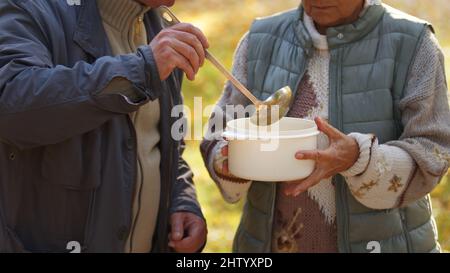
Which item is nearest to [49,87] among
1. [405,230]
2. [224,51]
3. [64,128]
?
[64,128]

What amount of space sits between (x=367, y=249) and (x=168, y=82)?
2.52ft

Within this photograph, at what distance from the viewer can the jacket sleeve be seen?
149 cm

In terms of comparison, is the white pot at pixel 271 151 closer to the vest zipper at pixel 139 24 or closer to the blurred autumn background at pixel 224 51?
the vest zipper at pixel 139 24

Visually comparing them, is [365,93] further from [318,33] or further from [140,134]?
[140,134]

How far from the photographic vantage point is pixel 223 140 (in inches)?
75.7

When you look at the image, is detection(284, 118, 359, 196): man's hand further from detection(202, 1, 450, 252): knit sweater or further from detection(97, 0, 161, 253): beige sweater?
detection(97, 0, 161, 253): beige sweater

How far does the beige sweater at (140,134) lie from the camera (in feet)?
5.87

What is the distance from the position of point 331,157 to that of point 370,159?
0.39ft

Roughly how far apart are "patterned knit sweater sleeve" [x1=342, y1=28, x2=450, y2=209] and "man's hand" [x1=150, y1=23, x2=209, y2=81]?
0.48 meters

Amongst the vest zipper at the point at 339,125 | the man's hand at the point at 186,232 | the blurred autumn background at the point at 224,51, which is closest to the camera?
the vest zipper at the point at 339,125

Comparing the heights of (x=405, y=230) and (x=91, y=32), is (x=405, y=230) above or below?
below

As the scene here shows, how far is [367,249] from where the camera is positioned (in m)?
1.85

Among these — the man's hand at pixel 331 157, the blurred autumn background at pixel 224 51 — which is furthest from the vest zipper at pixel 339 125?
the blurred autumn background at pixel 224 51

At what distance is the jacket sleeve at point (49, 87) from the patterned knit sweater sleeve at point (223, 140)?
0.41m
